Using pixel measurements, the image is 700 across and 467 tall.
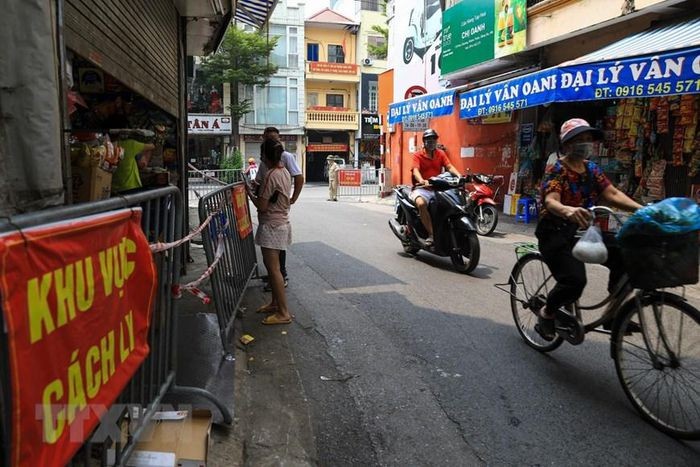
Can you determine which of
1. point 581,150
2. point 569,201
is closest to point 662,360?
point 569,201

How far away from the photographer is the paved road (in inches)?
118

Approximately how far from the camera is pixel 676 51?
7285 mm

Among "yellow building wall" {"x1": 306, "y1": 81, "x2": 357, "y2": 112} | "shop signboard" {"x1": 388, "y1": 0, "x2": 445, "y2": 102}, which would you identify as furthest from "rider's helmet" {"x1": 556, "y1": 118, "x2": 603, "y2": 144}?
"yellow building wall" {"x1": 306, "y1": 81, "x2": 357, "y2": 112}

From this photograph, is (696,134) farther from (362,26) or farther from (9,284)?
(362,26)

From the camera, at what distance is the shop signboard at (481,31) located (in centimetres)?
1230

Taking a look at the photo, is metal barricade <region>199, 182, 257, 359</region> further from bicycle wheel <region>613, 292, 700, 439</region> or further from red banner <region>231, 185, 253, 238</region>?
bicycle wheel <region>613, 292, 700, 439</region>

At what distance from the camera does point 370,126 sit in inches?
1542

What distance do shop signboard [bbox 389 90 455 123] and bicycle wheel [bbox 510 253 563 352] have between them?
10664 millimetres

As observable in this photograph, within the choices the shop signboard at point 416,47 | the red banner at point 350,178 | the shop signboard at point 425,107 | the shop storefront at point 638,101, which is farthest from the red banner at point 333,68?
the shop storefront at point 638,101

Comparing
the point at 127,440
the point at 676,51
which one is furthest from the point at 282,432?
the point at 676,51

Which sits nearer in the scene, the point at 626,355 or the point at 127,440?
the point at 127,440

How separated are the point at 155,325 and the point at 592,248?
2519 millimetres

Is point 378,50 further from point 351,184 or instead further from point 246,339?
point 246,339

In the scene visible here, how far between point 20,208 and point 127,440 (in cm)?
108
